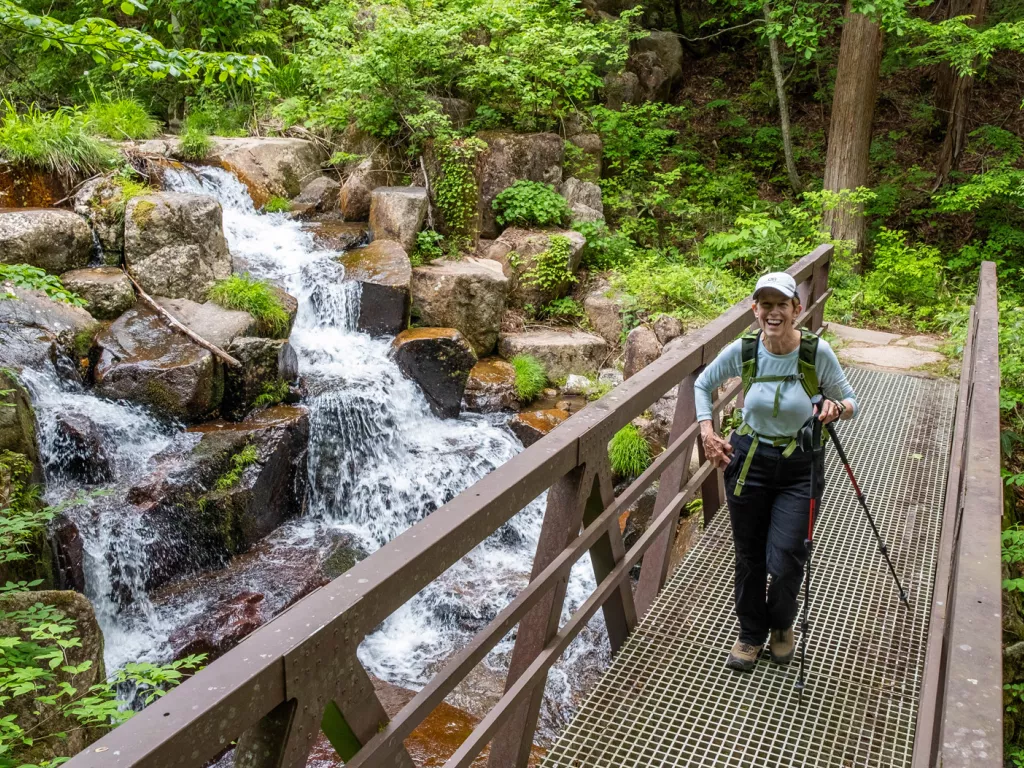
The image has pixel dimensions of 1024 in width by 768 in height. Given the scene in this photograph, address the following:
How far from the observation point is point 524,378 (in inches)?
433

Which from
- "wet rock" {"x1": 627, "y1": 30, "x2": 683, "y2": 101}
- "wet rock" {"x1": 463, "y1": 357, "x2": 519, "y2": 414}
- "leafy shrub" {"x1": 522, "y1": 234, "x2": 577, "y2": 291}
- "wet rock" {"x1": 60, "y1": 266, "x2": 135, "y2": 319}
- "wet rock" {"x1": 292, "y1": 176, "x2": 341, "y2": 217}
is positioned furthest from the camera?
"wet rock" {"x1": 627, "y1": 30, "x2": 683, "y2": 101}

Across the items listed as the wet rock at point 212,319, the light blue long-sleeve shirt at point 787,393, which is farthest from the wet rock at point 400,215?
the light blue long-sleeve shirt at point 787,393

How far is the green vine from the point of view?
12977 mm

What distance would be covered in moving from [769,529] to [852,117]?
10.8m

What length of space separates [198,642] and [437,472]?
11.3 feet

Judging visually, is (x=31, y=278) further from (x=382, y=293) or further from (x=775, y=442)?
(x=775, y=442)

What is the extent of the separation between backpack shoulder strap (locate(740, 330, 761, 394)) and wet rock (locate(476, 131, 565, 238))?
1015 cm

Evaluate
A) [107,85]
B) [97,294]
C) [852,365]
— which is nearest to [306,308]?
[97,294]

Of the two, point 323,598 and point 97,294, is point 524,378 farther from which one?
point 323,598

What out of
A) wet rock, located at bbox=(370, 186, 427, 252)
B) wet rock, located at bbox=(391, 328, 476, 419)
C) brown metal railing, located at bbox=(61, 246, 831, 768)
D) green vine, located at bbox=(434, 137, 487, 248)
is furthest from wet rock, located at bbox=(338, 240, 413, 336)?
brown metal railing, located at bbox=(61, 246, 831, 768)

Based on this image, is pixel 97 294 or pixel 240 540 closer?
pixel 240 540

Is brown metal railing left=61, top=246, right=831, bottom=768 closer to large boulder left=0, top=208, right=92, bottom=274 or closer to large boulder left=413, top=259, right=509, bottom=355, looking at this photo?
large boulder left=413, top=259, right=509, bottom=355

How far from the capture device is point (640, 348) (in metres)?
10.3

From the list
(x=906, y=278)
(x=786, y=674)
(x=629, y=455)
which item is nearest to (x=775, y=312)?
(x=786, y=674)
